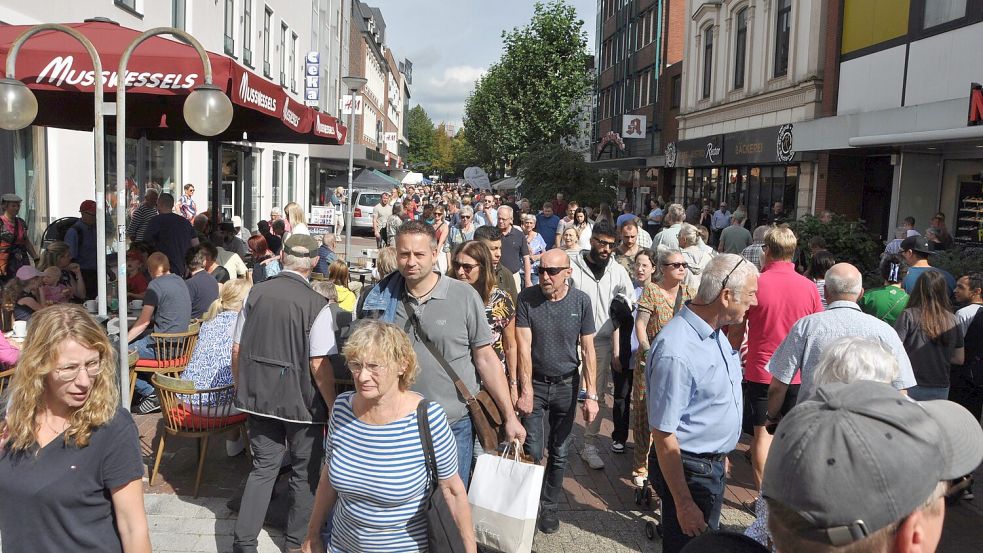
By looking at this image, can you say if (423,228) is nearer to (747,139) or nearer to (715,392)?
(715,392)

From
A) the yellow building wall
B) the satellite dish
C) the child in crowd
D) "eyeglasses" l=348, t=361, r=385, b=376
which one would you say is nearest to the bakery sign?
the yellow building wall

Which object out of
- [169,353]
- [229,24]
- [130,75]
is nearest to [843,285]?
[169,353]

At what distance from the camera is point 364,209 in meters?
30.2

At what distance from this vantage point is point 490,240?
21.1ft

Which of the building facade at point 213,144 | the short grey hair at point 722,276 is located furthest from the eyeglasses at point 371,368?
the building facade at point 213,144

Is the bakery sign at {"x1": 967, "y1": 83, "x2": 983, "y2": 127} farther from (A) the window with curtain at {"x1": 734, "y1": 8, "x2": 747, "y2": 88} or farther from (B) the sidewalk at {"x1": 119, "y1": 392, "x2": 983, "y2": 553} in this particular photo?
(A) the window with curtain at {"x1": 734, "y1": 8, "x2": 747, "y2": 88}

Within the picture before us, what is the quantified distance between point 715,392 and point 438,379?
4.35ft

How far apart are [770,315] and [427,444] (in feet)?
10.0

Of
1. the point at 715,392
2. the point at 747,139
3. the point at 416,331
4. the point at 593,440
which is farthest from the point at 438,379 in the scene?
the point at 747,139

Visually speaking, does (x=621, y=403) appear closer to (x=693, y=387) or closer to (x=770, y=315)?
(x=770, y=315)

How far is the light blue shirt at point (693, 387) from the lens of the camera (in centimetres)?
311

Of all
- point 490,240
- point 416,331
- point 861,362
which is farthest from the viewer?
point 490,240

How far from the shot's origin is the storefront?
1980cm

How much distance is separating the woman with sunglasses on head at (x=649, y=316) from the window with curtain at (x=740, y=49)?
1954cm
